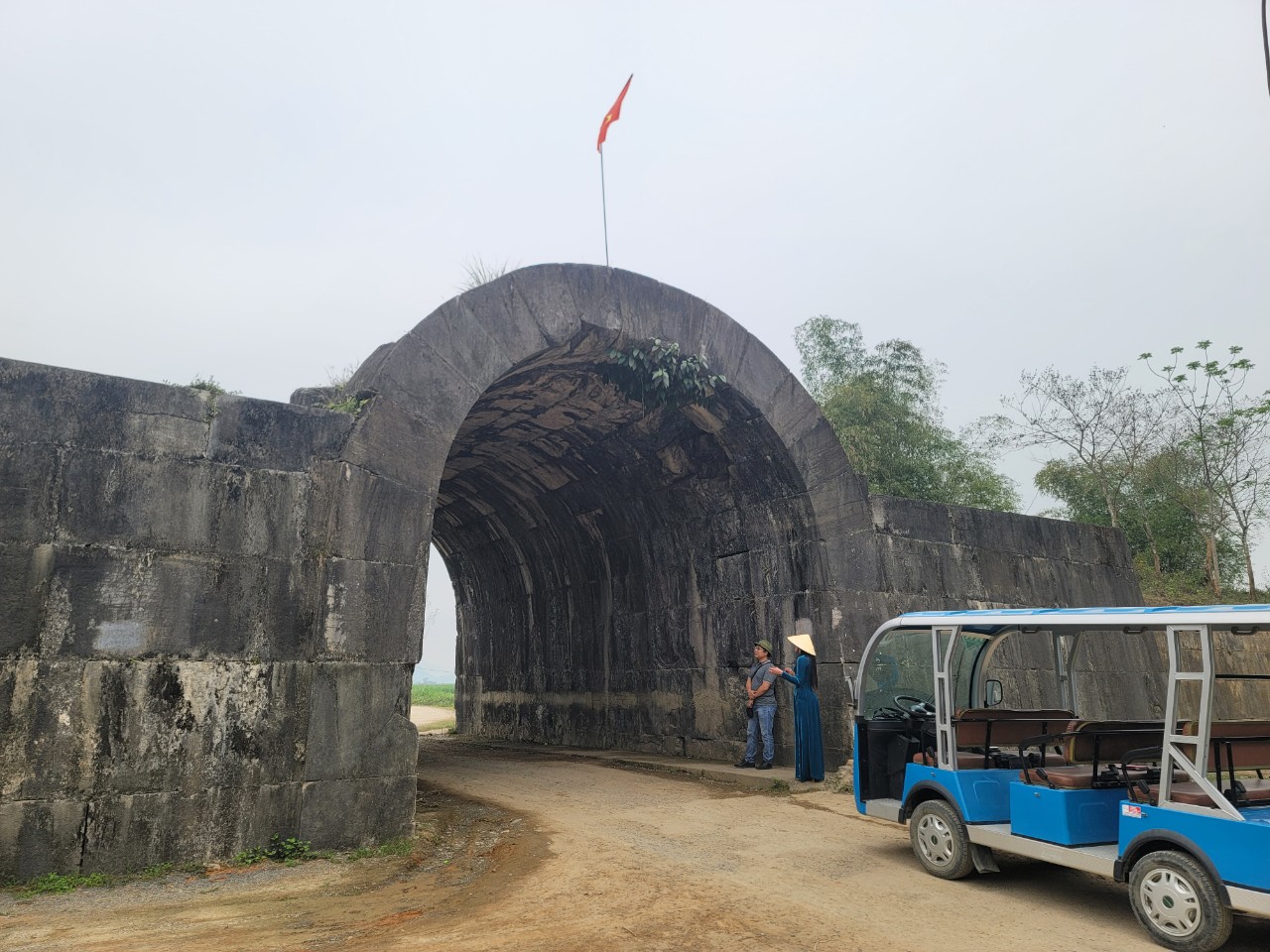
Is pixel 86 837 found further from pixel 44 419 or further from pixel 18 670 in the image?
pixel 44 419

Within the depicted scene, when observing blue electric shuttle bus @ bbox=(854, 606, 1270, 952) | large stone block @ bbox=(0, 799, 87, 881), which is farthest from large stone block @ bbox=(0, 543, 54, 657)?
blue electric shuttle bus @ bbox=(854, 606, 1270, 952)

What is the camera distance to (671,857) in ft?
21.5

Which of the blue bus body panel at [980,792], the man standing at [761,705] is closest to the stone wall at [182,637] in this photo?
the blue bus body panel at [980,792]

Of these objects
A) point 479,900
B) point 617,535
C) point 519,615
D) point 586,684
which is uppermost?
point 617,535

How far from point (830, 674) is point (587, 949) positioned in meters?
6.06

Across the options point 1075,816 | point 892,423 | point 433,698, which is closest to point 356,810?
point 1075,816

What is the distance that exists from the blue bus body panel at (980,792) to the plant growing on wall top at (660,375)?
4.92 metres

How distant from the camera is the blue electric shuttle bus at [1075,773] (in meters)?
4.52

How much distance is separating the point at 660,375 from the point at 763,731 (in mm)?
4137

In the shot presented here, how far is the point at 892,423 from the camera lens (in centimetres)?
2152

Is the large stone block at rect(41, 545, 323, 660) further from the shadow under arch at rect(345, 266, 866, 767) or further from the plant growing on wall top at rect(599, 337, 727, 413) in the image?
the plant growing on wall top at rect(599, 337, 727, 413)

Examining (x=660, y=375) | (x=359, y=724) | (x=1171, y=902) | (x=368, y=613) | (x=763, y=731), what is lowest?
(x=1171, y=902)

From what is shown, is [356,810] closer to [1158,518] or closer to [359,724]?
[359,724]

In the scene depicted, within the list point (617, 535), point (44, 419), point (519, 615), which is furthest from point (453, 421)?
point (519, 615)
